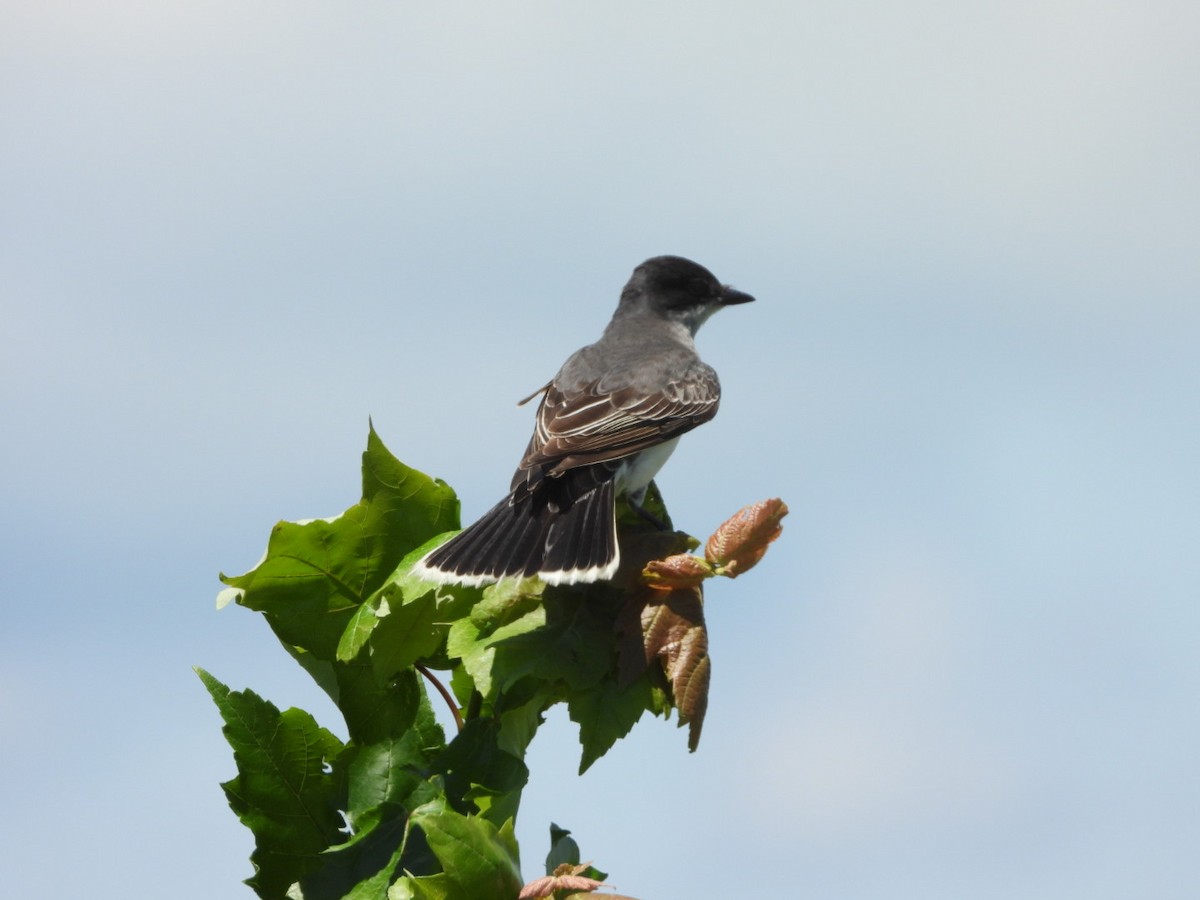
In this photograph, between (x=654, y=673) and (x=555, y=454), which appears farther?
(x=555, y=454)

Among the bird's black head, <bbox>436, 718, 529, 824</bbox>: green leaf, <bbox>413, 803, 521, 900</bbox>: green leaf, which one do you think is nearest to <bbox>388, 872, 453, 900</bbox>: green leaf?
<bbox>413, 803, 521, 900</bbox>: green leaf

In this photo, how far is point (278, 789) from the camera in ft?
12.0

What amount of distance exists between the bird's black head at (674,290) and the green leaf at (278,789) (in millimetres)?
6083

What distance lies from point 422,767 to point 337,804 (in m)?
0.27

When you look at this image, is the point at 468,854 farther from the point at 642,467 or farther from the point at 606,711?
the point at 642,467

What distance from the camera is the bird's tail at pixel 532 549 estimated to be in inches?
153

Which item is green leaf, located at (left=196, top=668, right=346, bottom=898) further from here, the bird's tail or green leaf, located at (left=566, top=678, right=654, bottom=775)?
green leaf, located at (left=566, top=678, right=654, bottom=775)

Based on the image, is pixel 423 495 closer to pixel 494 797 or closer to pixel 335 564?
pixel 335 564

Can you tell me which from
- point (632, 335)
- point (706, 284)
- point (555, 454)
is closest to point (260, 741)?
point (555, 454)

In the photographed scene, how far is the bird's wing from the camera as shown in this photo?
627 cm

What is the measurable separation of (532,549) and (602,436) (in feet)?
6.10

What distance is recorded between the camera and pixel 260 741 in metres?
3.64

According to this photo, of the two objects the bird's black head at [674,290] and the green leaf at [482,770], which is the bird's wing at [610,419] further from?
the green leaf at [482,770]

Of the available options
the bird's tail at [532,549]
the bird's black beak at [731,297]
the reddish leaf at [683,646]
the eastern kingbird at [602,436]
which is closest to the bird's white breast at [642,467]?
the eastern kingbird at [602,436]
